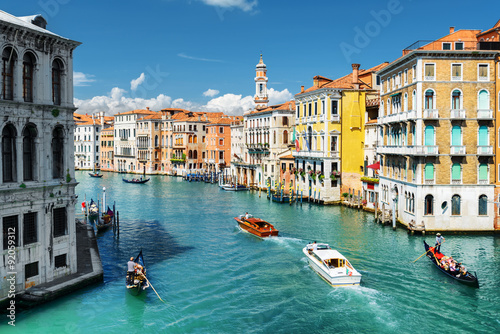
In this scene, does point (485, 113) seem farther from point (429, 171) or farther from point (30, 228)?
point (30, 228)

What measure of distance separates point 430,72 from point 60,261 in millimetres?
20835

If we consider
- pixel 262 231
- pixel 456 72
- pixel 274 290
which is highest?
pixel 456 72

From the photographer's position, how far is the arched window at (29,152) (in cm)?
1524

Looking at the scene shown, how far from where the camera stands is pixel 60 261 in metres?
16.4

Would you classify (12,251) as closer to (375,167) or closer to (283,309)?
(283,309)

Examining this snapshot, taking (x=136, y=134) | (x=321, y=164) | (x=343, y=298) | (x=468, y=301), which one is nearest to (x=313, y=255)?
(x=343, y=298)

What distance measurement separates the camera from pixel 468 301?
16203 mm

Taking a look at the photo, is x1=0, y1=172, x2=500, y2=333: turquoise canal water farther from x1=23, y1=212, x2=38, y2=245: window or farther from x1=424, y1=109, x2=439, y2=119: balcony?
x1=424, y1=109, x2=439, y2=119: balcony

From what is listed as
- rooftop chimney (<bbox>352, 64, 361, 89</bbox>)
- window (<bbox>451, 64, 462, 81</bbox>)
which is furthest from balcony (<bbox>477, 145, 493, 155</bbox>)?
rooftop chimney (<bbox>352, 64, 361, 89</bbox>)

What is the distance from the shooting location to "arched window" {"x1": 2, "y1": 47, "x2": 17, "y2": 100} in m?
14.4

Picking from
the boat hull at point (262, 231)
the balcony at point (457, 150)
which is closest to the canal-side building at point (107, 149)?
the boat hull at point (262, 231)

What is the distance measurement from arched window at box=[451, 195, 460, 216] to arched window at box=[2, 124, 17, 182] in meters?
21.7

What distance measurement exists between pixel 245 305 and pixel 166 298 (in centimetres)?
286

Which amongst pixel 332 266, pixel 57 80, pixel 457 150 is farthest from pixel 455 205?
pixel 57 80
